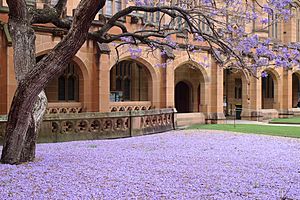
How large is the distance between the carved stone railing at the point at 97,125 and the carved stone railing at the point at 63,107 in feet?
10.8

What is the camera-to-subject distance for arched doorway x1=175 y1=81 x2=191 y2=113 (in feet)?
79.6

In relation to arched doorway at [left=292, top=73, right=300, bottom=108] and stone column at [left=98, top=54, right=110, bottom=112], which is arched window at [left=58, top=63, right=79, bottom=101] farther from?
Answer: arched doorway at [left=292, top=73, right=300, bottom=108]

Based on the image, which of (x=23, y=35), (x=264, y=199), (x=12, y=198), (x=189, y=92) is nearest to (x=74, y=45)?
(x=23, y=35)

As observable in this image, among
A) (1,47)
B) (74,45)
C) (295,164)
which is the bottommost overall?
(295,164)

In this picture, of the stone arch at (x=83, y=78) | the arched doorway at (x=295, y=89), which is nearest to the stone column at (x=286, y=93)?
the arched doorway at (x=295, y=89)

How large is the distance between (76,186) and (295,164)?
4217mm

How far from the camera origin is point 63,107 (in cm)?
1439

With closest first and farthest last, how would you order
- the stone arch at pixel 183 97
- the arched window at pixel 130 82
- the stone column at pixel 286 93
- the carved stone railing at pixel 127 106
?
the carved stone railing at pixel 127 106 < the arched window at pixel 130 82 < the stone arch at pixel 183 97 < the stone column at pixel 286 93

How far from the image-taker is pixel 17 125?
5840 millimetres

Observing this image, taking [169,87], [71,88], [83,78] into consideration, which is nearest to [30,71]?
[83,78]

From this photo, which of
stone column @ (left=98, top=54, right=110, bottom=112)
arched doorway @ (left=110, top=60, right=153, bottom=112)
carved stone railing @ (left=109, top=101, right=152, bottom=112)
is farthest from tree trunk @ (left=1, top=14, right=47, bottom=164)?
arched doorway @ (left=110, top=60, right=153, bottom=112)

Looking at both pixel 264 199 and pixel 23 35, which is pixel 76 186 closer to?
pixel 264 199

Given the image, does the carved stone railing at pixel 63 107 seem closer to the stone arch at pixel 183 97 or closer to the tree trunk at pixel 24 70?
the tree trunk at pixel 24 70

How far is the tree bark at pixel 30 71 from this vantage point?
5430 mm
